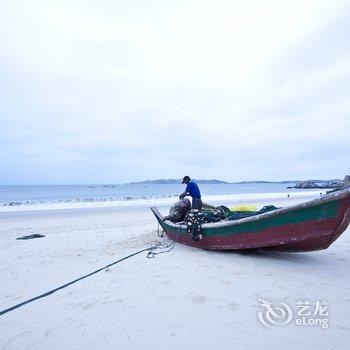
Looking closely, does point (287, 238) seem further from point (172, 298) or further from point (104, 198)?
point (104, 198)

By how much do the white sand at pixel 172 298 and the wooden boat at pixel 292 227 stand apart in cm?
35

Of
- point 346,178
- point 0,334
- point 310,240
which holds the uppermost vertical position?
point 346,178

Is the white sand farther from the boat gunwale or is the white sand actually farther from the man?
the man

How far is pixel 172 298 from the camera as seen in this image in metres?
3.97

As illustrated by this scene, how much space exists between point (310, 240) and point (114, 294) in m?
Answer: 3.48

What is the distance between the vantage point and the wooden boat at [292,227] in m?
4.70

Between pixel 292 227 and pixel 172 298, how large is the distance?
257 cm

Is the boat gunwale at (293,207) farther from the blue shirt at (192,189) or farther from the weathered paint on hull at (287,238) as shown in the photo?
the blue shirt at (192,189)

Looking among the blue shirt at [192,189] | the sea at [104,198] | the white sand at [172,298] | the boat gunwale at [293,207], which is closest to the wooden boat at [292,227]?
the boat gunwale at [293,207]

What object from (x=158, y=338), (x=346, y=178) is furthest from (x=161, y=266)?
(x=346, y=178)

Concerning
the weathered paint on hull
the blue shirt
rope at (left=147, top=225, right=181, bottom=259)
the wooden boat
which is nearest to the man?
the blue shirt

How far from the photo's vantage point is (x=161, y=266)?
5.52 meters

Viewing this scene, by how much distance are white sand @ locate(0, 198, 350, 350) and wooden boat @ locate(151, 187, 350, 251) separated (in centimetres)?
35

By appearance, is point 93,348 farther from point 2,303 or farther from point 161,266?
point 161,266
